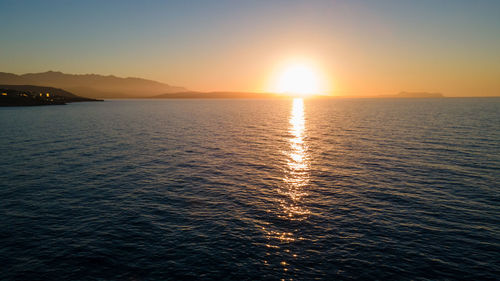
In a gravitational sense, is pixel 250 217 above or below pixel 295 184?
below

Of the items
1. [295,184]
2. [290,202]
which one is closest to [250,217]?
[290,202]

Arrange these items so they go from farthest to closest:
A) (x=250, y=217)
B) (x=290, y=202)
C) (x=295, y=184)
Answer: (x=295, y=184) → (x=290, y=202) → (x=250, y=217)

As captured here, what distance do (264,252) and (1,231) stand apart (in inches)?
882

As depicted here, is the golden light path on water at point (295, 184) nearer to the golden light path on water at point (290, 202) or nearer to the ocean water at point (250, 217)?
the golden light path on water at point (290, 202)

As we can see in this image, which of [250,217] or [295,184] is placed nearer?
[250,217]

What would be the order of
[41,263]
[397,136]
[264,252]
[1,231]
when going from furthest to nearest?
1. [397,136]
2. [1,231]
3. [264,252]
4. [41,263]

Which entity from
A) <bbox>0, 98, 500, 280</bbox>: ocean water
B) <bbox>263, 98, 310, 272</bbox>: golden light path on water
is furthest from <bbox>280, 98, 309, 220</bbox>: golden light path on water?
<bbox>0, 98, 500, 280</bbox>: ocean water

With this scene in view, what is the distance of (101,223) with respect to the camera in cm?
2511

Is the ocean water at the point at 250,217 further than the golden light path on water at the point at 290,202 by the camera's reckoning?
No

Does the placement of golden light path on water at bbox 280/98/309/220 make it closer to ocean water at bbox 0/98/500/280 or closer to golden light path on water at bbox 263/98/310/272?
golden light path on water at bbox 263/98/310/272

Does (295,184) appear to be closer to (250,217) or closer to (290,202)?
(290,202)

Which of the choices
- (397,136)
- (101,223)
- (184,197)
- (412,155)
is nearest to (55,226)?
(101,223)

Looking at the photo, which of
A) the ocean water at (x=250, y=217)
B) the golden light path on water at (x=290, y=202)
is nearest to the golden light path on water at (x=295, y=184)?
the golden light path on water at (x=290, y=202)

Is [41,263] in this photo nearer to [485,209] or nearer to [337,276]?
[337,276]
